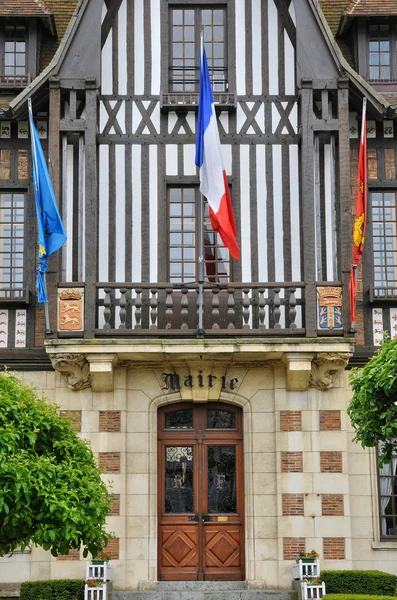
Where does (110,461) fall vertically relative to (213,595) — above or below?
above

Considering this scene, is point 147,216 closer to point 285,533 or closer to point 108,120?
point 108,120

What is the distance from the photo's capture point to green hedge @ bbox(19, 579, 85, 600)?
67.3 ft

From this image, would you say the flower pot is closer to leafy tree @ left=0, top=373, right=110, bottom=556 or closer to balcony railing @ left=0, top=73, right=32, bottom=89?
leafy tree @ left=0, top=373, right=110, bottom=556

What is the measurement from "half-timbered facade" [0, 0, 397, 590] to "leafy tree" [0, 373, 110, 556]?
3883 millimetres

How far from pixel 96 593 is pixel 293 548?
3.65 m

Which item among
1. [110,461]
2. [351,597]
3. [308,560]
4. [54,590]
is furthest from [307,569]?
[54,590]

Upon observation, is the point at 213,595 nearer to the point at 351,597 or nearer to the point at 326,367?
the point at 351,597

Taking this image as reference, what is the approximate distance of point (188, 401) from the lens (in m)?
22.3

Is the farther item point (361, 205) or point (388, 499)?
point (388, 499)

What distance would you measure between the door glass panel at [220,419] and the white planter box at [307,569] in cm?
303

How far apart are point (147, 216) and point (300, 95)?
3664 millimetres

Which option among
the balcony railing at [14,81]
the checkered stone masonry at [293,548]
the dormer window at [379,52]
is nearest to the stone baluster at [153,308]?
the checkered stone masonry at [293,548]

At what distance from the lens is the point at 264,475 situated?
2183 cm

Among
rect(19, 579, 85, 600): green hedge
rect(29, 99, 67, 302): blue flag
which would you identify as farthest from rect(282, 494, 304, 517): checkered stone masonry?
rect(29, 99, 67, 302): blue flag
